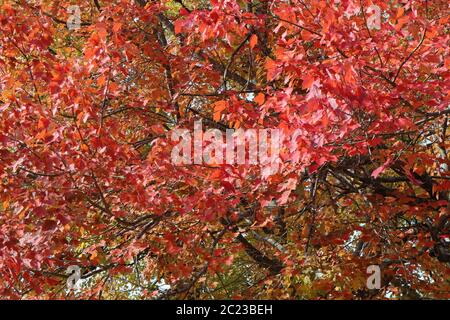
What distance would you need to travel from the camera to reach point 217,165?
16.8 feet

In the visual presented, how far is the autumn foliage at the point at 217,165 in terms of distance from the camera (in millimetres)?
4859

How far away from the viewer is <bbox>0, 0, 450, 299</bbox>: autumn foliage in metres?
4.86

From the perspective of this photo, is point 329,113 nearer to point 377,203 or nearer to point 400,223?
point 377,203

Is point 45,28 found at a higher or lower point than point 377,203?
higher

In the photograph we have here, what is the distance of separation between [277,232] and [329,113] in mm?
3992

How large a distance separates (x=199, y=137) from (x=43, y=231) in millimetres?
1756

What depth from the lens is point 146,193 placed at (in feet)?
18.4

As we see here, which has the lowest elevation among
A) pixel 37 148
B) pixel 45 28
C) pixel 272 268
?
pixel 272 268

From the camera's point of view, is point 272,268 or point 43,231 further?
point 272,268

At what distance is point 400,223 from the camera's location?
9500 millimetres

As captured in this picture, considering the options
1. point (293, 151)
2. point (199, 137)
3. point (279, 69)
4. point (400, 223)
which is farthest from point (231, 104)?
point (400, 223)
